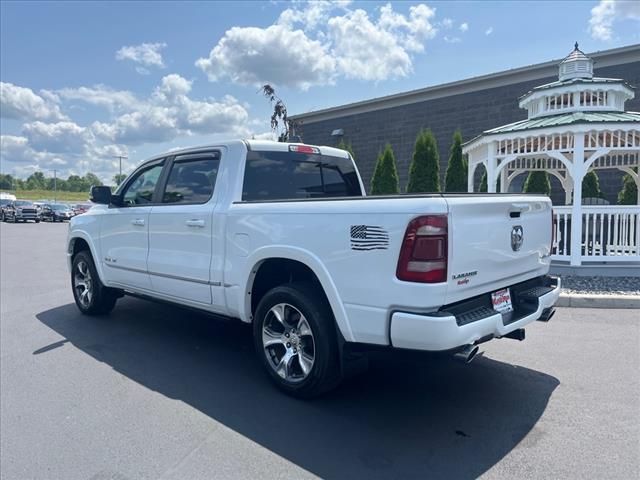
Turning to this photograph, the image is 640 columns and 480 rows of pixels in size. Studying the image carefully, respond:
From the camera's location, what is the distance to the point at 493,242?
351cm

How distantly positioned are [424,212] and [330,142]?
22101mm

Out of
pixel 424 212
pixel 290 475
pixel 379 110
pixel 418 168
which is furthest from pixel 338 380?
pixel 379 110

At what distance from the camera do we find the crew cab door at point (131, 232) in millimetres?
5434

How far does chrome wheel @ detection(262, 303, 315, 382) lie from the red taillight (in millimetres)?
1113

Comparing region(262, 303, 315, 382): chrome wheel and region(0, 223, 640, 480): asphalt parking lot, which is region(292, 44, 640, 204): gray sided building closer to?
region(0, 223, 640, 480): asphalt parking lot

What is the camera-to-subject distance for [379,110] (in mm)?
22156

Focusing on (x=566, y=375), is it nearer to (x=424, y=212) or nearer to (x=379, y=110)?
(x=424, y=212)

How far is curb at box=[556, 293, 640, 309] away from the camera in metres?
7.14

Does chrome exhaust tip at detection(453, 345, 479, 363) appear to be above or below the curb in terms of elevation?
above

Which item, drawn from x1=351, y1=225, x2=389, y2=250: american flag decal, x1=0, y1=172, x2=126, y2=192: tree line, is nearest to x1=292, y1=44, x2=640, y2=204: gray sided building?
x1=351, y1=225, x2=389, y2=250: american flag decal

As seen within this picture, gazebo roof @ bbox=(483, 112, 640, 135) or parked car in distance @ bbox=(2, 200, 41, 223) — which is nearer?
gazebo roof @ bbox=(483, 112, 640, 135)

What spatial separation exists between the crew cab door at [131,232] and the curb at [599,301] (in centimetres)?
584

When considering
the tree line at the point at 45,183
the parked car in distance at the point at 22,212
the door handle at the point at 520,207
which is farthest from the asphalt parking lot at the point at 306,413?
the tree line at the point at 45,183

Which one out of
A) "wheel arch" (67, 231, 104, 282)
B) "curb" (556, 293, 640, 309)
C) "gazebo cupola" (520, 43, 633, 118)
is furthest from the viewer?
"gazebo cupola" (520, 43, 633, 118)
